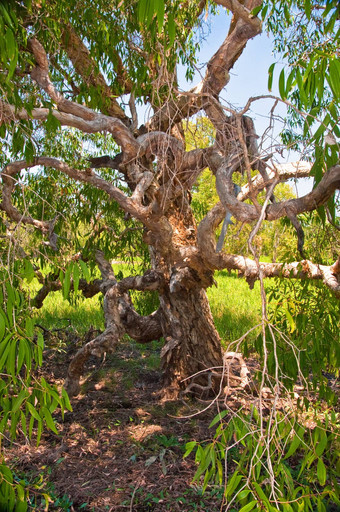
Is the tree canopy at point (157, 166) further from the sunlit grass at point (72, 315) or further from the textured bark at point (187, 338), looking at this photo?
the sunlit grass at point (72, 315)

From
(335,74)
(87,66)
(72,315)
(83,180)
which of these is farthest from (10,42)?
(72,315)

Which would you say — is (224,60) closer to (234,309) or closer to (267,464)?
(267,464)

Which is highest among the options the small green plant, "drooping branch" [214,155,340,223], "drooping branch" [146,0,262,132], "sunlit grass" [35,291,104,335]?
"drooping branch" [146,0,262,132]

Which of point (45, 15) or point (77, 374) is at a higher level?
point (45, 15)

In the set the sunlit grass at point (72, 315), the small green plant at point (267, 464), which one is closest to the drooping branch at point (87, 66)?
the sunlit grass at point (72, 315)

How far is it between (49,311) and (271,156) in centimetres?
594

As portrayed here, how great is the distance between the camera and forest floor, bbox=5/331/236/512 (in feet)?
9.55

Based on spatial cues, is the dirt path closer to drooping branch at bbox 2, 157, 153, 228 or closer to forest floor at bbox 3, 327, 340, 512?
forest floor at bbox 3, 327, 340, 512

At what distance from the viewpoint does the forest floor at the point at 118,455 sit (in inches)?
115

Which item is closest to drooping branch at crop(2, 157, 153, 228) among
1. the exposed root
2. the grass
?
the exposed root

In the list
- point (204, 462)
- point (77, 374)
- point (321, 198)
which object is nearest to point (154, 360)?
point (77, 374)

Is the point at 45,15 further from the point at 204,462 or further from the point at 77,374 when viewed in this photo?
the point at 204,462

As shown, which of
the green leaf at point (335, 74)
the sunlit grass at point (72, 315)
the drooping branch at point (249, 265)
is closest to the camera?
the green leaf at point (335, 74)

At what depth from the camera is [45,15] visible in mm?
3738
